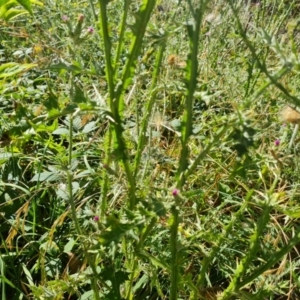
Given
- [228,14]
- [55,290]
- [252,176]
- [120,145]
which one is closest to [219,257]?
[252,176]

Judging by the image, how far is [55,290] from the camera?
1.20m

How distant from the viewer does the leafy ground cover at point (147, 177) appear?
977mm

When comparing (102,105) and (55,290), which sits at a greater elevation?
(102,105)

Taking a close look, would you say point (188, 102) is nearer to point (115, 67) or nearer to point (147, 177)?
point (115, 67)

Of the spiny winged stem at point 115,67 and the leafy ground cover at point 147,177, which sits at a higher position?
the spiny winged stem at point 115,67

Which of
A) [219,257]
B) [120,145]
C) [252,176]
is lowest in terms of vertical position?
[219,257]

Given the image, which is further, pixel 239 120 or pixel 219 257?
pixel 219 257

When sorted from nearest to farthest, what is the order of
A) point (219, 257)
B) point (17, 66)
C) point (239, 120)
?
point (239, 120) → point (17, 66) → point (219, 257)

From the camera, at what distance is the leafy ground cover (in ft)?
A: 3.20

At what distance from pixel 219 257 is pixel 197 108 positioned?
70 centimetres

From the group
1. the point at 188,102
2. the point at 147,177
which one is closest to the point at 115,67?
the point at 188,102

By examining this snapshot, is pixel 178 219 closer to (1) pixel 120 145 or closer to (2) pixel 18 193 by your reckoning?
(1) pixel 120 145

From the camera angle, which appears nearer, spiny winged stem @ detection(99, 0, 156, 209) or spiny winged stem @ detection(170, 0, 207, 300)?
spiny winged stem @ detection(170, 0, 207, 300)

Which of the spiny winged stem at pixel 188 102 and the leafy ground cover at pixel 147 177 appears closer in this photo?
the spiny winged stem at pixel 188 102
